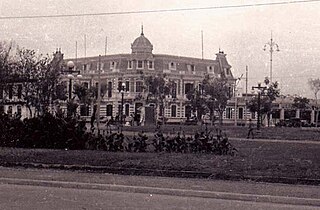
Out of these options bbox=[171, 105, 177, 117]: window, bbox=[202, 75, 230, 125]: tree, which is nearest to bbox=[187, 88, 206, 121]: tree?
bbox=[202, 75, 230, 125]: tree

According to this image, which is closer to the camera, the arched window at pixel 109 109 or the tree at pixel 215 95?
the tree at pixel 215 95

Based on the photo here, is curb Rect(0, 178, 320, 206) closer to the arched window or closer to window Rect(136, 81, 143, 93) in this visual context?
window Rect(136, 81, 143, 93)

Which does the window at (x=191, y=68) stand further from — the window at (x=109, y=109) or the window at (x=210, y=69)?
the window at (x=109, y=109)


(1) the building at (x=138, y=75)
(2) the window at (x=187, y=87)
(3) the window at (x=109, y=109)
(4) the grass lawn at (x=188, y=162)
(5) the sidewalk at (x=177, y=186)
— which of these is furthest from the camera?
(2) the window at (x=187, y=87)

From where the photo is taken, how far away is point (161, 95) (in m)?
82.1

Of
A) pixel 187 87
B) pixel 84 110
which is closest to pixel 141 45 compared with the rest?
pixel 187 87

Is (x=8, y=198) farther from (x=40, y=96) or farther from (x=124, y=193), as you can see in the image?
(x=40, y=96)

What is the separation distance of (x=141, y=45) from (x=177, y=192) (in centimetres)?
8118

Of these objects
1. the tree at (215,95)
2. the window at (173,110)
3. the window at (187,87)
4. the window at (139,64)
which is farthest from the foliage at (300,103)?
the window at (139,64)

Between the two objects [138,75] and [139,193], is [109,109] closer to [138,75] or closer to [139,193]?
[138,75]

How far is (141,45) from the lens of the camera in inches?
3588

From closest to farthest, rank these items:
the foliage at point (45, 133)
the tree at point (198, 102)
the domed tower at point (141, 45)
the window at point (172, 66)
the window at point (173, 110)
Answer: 1. the foliage at point (45, 133)
2. the tree at point (198, 102)
3. the domed tower at point (141, 45)
4. the window at point (173, 110)
5. the window at point (172, 66)

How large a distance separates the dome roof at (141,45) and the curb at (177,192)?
3119 inches

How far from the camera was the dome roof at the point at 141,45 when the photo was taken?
90.9m
